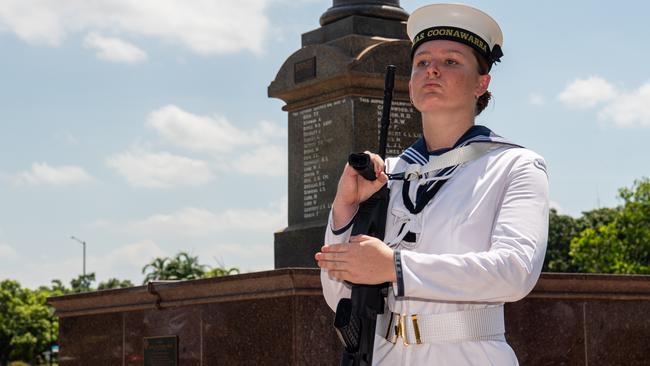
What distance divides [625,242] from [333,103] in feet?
129

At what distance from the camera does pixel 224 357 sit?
9.33m

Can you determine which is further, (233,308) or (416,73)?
(233,308)

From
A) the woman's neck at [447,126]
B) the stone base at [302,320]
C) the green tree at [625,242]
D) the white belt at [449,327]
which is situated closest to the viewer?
the white belt at [449,327]

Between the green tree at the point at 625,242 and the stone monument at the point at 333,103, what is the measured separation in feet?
121

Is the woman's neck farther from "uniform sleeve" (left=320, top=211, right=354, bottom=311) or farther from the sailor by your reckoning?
"uniform sleeve" (left=320, top=211, right=354, bottom=311)

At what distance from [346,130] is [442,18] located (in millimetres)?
7865

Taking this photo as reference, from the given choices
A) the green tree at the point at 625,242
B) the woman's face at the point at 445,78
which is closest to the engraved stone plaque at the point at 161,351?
the woman's face at the point at 445,78

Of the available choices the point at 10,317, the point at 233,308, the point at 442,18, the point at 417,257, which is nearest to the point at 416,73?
the point at 442,18

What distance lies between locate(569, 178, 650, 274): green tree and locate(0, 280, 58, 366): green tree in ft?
145

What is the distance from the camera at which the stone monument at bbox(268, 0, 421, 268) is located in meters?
11.9

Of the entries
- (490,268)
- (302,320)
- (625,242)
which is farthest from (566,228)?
(490,268)

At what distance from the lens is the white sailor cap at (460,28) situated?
3998mm

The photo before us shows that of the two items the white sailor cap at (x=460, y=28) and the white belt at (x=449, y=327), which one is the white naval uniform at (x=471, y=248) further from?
the white sailor cap at (x=460, y=28)

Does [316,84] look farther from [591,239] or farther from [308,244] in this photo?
[591,239]
